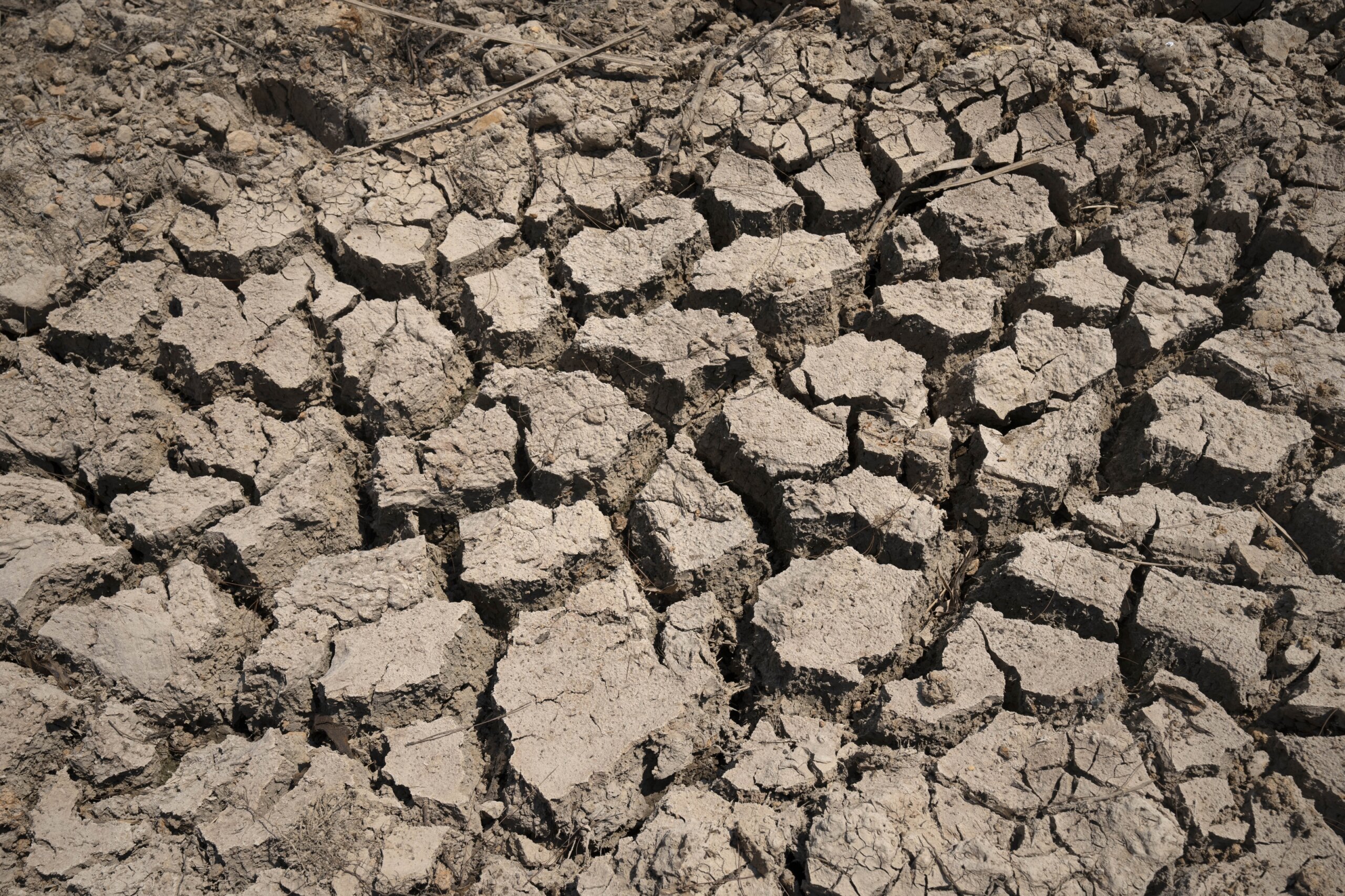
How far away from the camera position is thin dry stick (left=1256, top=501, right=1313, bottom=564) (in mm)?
Answer: 2145

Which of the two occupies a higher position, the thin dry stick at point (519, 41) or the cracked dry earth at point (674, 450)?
the thin dry stick at point (519, 41)

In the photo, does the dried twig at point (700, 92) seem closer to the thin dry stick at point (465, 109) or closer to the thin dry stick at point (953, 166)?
the thin dry stick at point (465, 109)

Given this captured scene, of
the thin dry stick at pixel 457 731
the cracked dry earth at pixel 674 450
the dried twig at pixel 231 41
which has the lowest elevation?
the thin dry stick at pixel 457 731

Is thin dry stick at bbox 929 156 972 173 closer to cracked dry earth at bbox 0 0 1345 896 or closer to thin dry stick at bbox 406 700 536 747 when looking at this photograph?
cracked dry earth at bbox 0 0 1345 896

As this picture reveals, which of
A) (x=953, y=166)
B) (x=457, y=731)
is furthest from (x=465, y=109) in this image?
(x=457, y=731)

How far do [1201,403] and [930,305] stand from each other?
69cm

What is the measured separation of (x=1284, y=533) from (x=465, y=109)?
2433 millimetres

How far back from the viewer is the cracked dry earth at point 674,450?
191 centimetres

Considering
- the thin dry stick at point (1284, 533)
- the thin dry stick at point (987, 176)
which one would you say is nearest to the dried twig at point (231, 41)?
the thin dry stick at point (987, 176)

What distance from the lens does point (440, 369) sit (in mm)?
2451

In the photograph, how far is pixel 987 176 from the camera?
259cm

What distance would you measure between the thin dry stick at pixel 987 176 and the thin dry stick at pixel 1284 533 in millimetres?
1069

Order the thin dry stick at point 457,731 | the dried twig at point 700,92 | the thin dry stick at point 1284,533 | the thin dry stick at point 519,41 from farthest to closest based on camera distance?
the thin dry stick at point 519,41, the dried twig at point 700,92, the thin dry stick at point 1284,533, the thin dry stick at point 457,731

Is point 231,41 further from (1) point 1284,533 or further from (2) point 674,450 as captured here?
(1) point 1284,533
